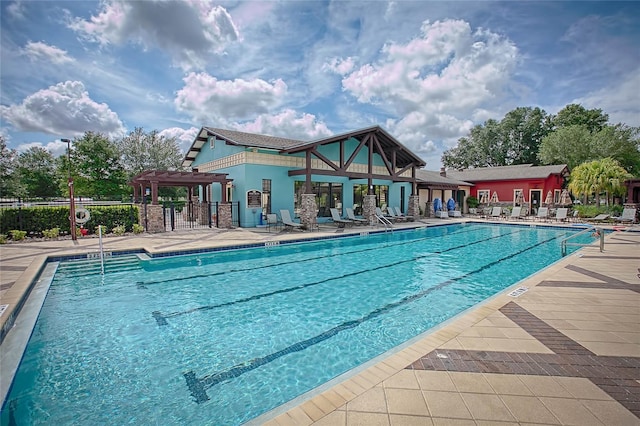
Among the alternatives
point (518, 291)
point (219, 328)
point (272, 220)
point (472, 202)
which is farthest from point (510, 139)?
point (219, 328)

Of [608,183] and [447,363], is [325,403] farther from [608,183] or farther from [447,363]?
[608,183]

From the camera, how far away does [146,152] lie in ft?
109

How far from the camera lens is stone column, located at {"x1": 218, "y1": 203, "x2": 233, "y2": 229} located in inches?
595

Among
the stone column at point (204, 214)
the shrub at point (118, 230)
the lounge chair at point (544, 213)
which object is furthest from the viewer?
the lounge chair at point (544, 213)

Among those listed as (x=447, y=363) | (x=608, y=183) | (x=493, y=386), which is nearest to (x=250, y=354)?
(x=447, y=363)

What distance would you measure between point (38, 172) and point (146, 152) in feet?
56.7

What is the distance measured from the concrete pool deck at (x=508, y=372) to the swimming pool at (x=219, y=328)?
0.88 m

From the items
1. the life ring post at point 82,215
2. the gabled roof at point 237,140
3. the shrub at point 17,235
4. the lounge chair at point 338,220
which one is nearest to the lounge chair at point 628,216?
the lounge chair at point 338,220

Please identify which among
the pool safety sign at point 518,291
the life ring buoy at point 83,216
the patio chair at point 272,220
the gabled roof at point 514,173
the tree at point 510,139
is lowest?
the pool safety sign at point 518,291

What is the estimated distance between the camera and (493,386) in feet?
8.34

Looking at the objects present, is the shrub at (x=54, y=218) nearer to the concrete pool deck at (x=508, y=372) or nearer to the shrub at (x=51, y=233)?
the shrub at (x=51, y=233)

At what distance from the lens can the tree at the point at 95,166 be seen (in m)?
27.5

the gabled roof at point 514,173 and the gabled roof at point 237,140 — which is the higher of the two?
the gabled roof at point 237,140

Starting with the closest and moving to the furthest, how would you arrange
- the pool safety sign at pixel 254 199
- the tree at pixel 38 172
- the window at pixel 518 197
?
the pool safety sign at pixel 254 199 < the window at pixel 518 197 < the tree at pixel 38 172
